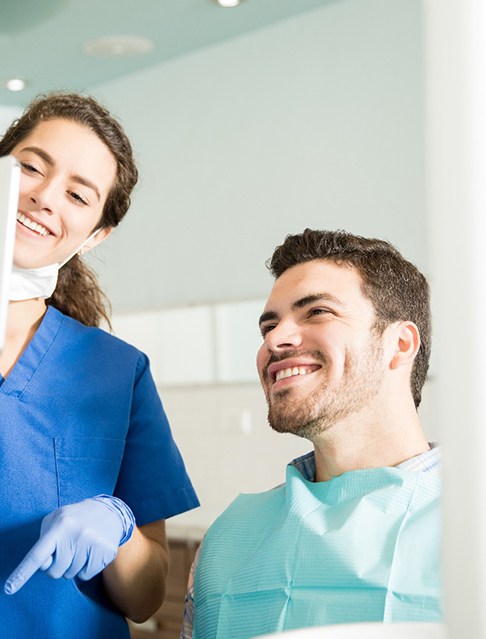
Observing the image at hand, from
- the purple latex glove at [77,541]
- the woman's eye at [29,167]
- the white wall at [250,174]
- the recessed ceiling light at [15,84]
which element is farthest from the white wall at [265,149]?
the purple latex glove at [77,541]

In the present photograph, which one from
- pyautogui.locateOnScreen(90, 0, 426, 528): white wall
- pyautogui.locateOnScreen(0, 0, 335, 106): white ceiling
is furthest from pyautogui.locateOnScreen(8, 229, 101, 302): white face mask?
pyautogui.locateOnScreen(0, 0, 335, 106): white ceiling

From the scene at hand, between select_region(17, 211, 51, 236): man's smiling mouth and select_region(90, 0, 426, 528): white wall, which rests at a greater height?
select_region(90, 0, 426, 528): white wall

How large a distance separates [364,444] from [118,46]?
2.81 m

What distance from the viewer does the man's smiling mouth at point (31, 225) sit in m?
1.33

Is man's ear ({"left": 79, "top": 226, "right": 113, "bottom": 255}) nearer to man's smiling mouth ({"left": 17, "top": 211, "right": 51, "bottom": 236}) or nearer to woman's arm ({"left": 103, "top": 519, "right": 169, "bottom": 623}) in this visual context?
man's smiling mouth ({"left": 17, "top": 211, "right": 51, "bottom": 236})

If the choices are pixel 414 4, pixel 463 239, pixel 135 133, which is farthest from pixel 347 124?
pixel 463 239

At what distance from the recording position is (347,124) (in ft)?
10.3

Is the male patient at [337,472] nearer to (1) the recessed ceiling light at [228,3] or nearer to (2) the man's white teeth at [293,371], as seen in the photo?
(2) the man's white teeth at [293,371]

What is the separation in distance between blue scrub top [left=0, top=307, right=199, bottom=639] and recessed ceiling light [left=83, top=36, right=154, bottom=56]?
240cm

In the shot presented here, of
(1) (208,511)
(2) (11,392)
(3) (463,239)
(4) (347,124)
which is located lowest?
(1) (208,511)

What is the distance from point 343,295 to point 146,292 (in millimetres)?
2605

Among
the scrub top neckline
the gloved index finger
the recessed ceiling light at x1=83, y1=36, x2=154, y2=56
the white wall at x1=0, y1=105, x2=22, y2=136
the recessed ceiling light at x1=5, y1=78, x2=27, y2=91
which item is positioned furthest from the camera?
the white wall at x1=0, y1=105, x2=22, y2=136

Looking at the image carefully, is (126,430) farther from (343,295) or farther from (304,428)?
(343,295)

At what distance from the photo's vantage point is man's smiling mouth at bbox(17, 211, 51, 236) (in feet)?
4.36
